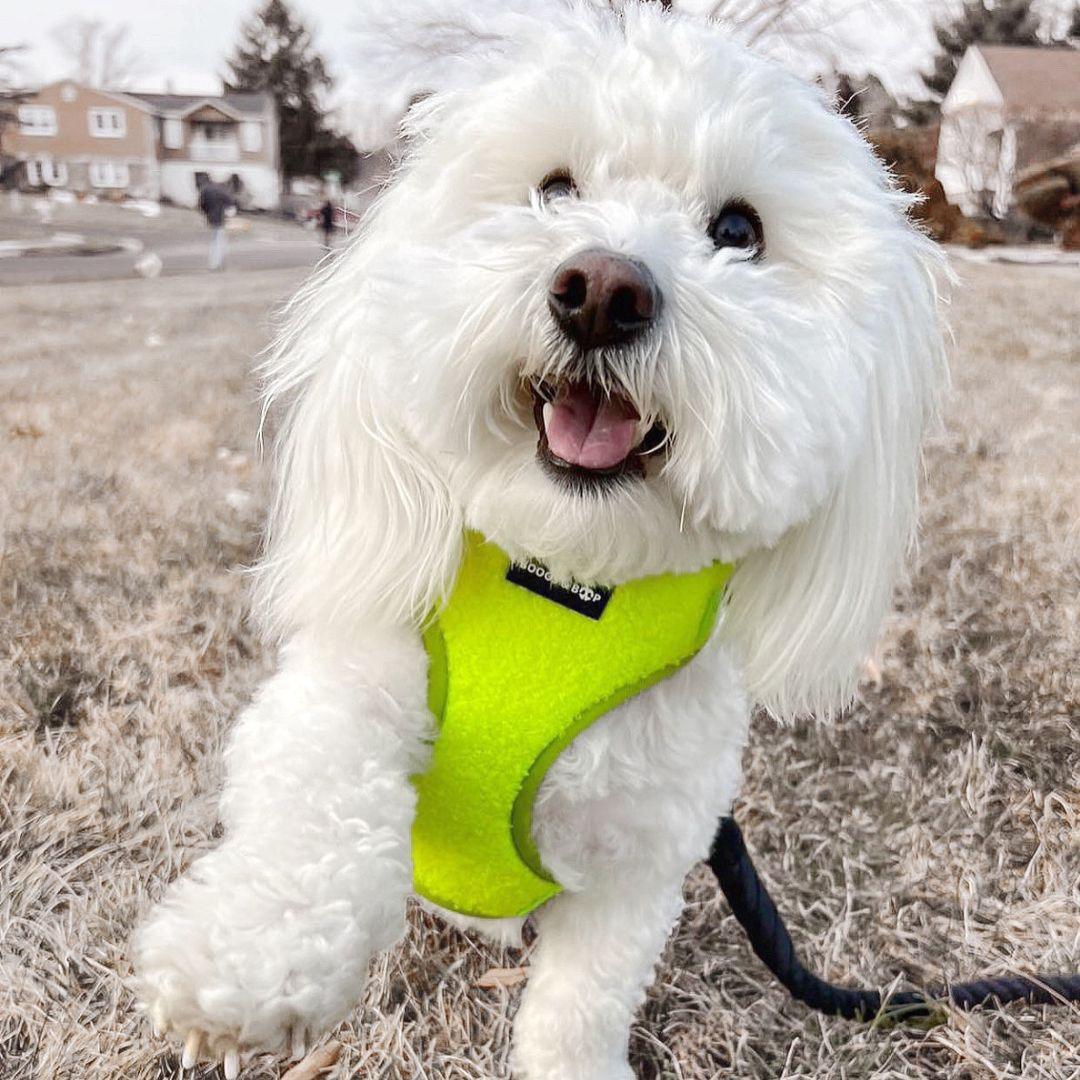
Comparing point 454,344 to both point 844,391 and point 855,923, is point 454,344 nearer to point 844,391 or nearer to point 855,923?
point 844,391

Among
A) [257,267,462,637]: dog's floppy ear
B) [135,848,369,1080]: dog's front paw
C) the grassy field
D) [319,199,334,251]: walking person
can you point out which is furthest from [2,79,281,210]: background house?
[135,848,369,1080]: dog's front paw

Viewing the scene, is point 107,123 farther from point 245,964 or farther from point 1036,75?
point 245,964

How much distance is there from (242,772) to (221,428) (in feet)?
11.1

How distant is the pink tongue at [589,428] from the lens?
3.62 ft

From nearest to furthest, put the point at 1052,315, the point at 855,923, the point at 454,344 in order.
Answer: the point at 454,344 → the point at 855,923 → the point at 1052,315

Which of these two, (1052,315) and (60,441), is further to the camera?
(1052,315)

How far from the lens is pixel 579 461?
110cm

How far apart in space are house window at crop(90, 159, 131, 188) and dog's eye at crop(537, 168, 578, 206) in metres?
18.5

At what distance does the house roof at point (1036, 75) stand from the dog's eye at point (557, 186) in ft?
61.2

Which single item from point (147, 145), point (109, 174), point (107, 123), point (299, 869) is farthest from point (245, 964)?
point (147, 145)

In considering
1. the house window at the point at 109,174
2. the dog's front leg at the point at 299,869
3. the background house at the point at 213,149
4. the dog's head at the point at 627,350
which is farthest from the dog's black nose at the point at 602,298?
the background house at the point at 213,149

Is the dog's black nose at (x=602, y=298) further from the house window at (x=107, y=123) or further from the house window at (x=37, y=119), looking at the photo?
the house window at (x=107, y=123)

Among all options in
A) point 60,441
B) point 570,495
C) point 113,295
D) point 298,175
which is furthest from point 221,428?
point 298,175

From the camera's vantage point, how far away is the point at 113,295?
951cm
